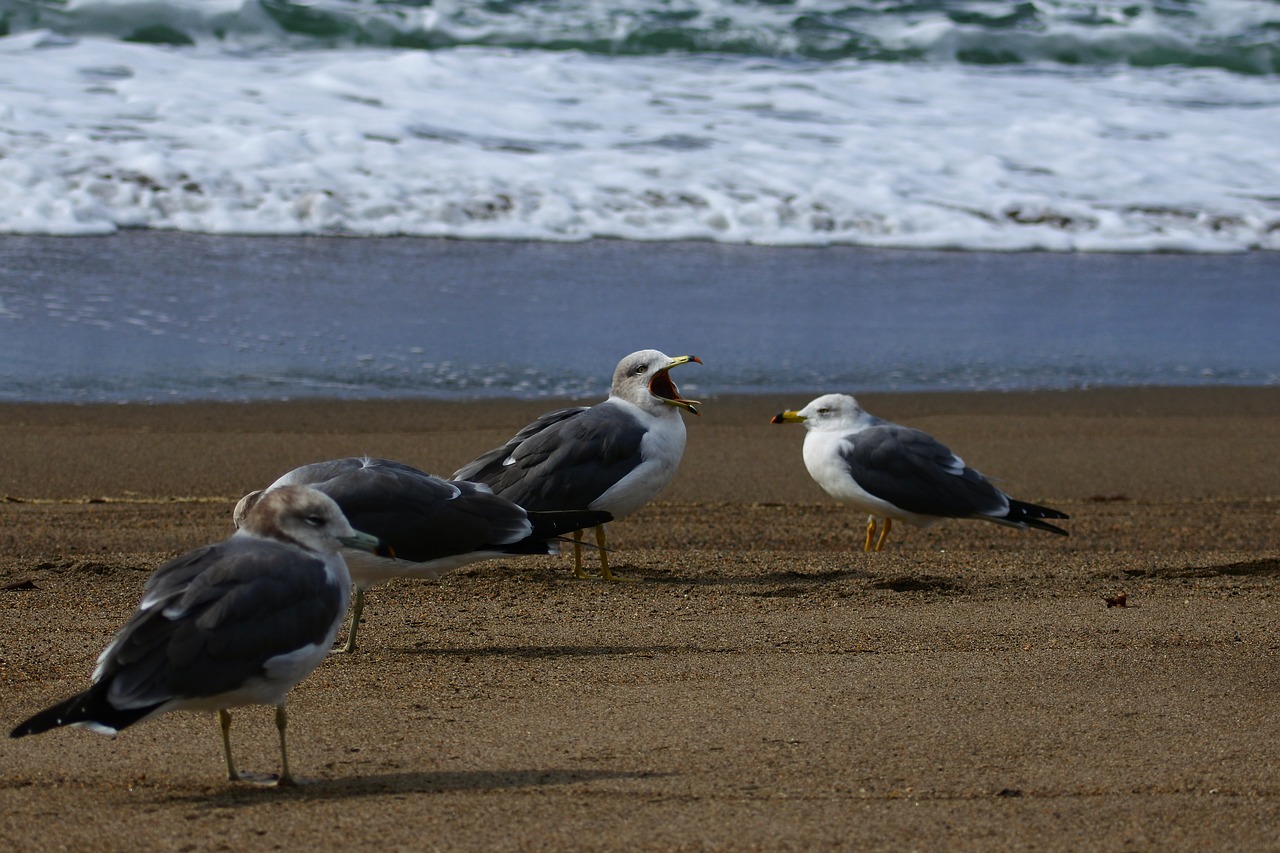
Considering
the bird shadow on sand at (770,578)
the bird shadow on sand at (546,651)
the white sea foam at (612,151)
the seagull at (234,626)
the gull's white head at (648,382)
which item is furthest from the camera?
the white sea foam at (612,151)

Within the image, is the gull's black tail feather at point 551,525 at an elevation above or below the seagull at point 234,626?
below

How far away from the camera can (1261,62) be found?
67.9 feet

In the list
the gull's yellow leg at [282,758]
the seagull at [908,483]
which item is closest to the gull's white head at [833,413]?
the seagull at [908,483]

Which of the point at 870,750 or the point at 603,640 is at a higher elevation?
the point at 870,750

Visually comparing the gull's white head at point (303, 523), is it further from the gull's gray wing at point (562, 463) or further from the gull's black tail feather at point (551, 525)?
the gull's gray wing at point (562, 463)

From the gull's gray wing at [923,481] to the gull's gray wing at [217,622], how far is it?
3467mm

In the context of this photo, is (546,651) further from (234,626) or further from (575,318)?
(575,318)

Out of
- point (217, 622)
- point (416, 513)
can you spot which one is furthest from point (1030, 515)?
point (217, 622)

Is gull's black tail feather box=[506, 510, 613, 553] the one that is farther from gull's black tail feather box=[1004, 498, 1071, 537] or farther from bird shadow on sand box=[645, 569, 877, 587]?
gull's black tail feather box=[1004, 498, 1071, 537]

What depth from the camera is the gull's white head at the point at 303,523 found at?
3.70 m

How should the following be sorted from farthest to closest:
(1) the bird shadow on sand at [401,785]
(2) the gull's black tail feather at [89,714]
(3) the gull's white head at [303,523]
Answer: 1. (3) the gull's white head at [303,523]
2. (1) the bird shadow on sand at [401,785]
3. (2) the gull's black tail feather at [89,714]

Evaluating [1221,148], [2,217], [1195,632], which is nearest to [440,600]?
[1195,632]

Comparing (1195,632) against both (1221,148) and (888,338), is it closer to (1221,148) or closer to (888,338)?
(888,338)

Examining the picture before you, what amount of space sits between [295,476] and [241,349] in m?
4.55
